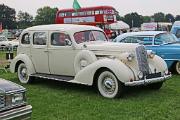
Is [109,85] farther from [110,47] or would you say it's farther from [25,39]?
[25,39]

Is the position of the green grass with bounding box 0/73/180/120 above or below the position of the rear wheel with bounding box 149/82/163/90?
below

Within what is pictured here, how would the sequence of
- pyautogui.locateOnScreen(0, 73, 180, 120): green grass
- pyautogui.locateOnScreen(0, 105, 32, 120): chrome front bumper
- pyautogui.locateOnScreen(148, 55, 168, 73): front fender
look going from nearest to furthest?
pyautogui.locateOnScreen(0, 105, 32, 120): chrome front bumper
pyautogui.locateOnScreen(0, 73, 180, 120): green grass
pyautogui.locateOnScreen(148, 55, 168, 73): front fender

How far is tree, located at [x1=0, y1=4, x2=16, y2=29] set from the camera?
105231 mm

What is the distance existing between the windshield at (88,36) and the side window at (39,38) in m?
1.08

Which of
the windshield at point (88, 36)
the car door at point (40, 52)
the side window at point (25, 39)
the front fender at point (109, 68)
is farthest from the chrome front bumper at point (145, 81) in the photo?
the side window at point (25, 39)

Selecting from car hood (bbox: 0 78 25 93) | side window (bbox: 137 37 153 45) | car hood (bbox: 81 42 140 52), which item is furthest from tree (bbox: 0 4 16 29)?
car hood (bbox: 0 78 25 93)

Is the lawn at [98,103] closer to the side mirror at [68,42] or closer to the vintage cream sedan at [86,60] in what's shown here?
the vintage cream sedan at [86,60]

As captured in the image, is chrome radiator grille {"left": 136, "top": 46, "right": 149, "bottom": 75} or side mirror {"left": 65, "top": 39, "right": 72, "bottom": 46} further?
side mirror {"left": 65, "top": 39, "right": 72, "bottom": 46}

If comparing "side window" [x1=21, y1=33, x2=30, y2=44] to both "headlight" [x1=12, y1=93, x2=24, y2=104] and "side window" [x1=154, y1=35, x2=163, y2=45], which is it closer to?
"side window" [x1=154, y1=35, x2=163, y2=45]

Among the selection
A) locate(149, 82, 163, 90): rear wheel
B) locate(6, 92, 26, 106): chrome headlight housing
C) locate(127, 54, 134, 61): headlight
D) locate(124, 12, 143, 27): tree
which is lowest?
locate(149, 82, 163, 90): rear wheel

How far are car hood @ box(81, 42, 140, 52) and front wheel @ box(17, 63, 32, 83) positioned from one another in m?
2.30

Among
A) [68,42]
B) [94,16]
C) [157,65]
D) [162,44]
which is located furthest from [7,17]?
[157,65]

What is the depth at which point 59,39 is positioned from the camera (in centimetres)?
1008

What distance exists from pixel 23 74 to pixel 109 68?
3565 millimetres
